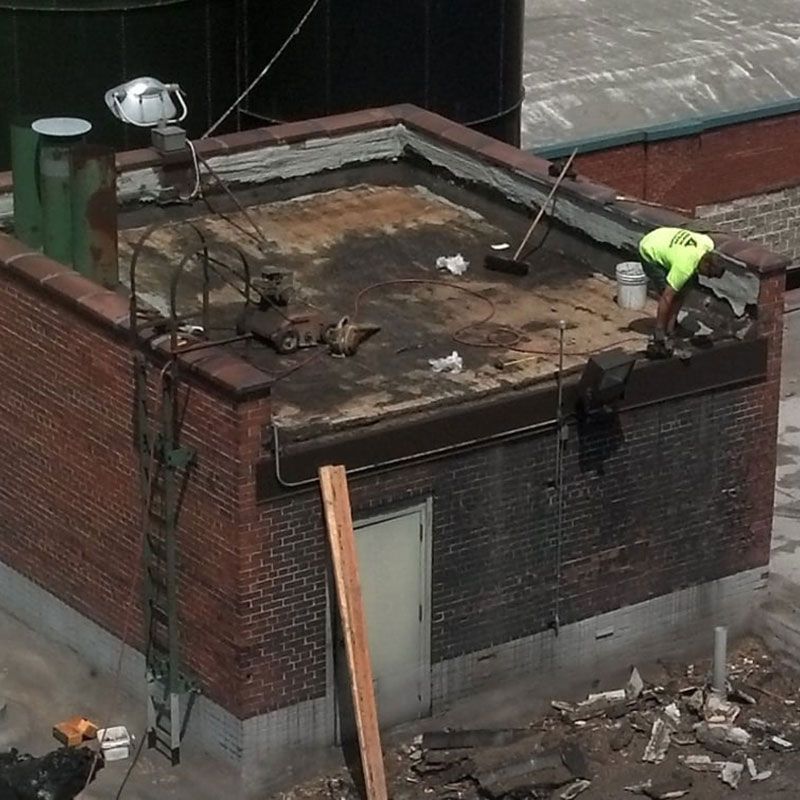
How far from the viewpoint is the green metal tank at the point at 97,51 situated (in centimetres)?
2561

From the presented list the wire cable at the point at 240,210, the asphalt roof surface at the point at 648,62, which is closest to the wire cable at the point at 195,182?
the wire cable at the point at 240,210

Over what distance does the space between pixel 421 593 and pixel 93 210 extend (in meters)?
4.39

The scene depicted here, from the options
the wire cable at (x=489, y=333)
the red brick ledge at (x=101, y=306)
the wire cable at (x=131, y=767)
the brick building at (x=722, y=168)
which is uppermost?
the red brick ledge at (x=101, y=306)

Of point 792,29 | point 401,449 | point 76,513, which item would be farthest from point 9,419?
point 792,29

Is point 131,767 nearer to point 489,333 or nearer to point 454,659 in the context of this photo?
point 454,659

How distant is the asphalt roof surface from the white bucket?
1025 centimetres

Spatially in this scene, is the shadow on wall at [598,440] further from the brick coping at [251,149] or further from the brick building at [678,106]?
the brick building at [678,106]

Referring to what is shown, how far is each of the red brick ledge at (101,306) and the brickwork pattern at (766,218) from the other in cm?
1361

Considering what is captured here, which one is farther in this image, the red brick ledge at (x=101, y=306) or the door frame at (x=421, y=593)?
the door frame at (x=421, y=593)

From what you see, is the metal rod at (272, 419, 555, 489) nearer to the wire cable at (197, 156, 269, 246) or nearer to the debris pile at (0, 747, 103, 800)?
the debris pile at (0, 747, 103, 800)

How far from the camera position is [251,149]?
947 inches

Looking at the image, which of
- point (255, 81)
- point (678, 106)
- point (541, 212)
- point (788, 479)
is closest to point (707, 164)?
point (678, 106)

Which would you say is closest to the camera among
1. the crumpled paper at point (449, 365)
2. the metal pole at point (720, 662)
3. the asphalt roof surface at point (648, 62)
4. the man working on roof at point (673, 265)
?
the crumpled paper at point (449, 365)

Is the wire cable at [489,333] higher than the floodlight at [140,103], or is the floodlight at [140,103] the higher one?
the floodlight at [140,103]
